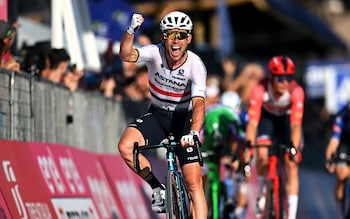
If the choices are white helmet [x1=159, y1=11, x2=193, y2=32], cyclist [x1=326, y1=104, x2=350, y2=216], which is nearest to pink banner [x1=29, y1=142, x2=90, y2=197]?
white helmet [x1=159, y1=11, x2=193, y2=32]

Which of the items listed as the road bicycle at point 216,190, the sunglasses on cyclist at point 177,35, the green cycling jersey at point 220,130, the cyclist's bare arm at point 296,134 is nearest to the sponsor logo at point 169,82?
the sunglasses on cyclist at point 177,35

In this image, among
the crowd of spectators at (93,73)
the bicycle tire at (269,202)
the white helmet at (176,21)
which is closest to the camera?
the white helmet at (176,21)

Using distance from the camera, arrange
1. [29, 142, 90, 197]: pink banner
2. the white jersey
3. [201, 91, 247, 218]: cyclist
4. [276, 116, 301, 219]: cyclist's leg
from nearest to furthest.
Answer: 1. the white jersey
2. [29, 142, 90, 197]: pink banner
3. [276, 116, 301, 219]: cyclist's leg
4. [201, 91, 247, 218]: cyclist

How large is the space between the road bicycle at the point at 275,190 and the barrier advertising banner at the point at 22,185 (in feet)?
10.5

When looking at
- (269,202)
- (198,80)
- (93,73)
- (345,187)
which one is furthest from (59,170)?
(345,187)

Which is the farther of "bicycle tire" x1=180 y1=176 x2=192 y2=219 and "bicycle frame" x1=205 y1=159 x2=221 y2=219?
"bicycle frame" x1=205 y1=159 x2=221 y2=219

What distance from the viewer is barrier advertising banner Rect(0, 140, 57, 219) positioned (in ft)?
32.3

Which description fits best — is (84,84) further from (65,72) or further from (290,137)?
(290,137)

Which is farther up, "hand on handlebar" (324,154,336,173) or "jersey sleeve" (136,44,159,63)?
"jersey sleeve" (136,44,159,63)

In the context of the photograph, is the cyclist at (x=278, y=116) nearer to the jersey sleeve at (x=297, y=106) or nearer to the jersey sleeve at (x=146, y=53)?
the jersey sleeve at (x=297, y=106)

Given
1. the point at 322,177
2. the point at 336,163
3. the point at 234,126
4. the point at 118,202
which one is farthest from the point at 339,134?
the point at 322,177

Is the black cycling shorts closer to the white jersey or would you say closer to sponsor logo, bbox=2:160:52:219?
the white jersey

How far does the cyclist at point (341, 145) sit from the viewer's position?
14625 millimetres

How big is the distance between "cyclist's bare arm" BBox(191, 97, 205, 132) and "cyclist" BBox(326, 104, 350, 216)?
4939mm
